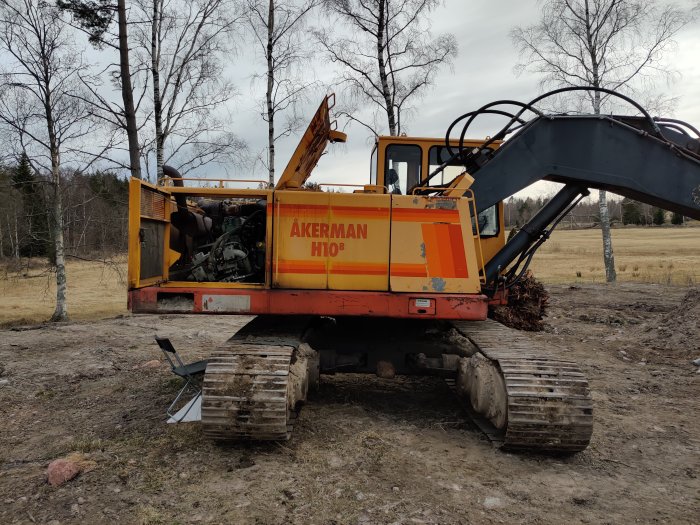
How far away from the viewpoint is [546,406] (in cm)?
416

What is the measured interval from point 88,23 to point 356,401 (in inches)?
497

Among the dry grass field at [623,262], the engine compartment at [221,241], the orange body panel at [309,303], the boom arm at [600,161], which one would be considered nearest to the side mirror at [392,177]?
the boom arm at [600,161]

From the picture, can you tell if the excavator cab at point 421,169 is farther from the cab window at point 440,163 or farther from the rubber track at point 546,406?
the rubber track at point 546,406

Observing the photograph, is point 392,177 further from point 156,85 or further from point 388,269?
point 156,85

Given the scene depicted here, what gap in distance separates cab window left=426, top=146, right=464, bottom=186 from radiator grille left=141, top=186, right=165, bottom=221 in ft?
9.26

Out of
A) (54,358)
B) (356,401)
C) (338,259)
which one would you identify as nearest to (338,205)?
(338,259)

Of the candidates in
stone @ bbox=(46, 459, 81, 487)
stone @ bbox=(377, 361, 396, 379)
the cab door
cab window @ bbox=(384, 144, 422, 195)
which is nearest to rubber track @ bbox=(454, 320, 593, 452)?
stone @ bbox=(377, 361, 396, 379)

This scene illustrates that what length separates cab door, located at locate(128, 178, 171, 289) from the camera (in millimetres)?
4578

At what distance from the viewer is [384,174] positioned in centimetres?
644

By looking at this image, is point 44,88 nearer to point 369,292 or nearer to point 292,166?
point 292,166

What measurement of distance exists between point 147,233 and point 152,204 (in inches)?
11.9

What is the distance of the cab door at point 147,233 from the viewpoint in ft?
15.0

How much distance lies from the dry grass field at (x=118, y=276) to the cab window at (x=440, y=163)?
10161mm

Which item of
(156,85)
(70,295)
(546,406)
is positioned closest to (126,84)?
(156,85)
